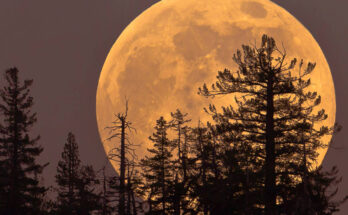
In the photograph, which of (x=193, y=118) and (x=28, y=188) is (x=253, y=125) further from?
(x=28, y=188)

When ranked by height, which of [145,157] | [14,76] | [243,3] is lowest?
[145,157]

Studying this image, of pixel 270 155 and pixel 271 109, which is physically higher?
pixel 271 109

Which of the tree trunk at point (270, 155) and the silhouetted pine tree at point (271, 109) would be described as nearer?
the tree trunk at point (270, 155)

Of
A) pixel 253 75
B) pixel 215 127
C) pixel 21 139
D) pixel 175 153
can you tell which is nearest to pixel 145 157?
pixel 175 153

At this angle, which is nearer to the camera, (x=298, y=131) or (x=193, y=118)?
(x=298, y=131)

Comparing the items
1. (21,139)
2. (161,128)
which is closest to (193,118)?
(161,128)

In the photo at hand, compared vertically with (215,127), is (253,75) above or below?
above

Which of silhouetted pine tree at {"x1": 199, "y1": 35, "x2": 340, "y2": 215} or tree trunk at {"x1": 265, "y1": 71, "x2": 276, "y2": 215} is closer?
tree trunk at {"x1": 265, "y1": 71, "x2": 276, "y2": 215}

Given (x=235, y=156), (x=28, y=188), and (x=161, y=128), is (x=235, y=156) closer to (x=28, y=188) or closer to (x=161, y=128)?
(x=161, y=128)

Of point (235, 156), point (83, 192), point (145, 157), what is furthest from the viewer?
point (145, 157)

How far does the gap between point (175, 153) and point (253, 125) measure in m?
14.6

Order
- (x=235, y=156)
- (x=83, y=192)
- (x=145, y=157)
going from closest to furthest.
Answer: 1. (x=235, y=156)
2. (x=83, y=192)
3. (x=145, y=157)

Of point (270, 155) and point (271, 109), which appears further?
point (271, 109)

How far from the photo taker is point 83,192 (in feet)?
121
